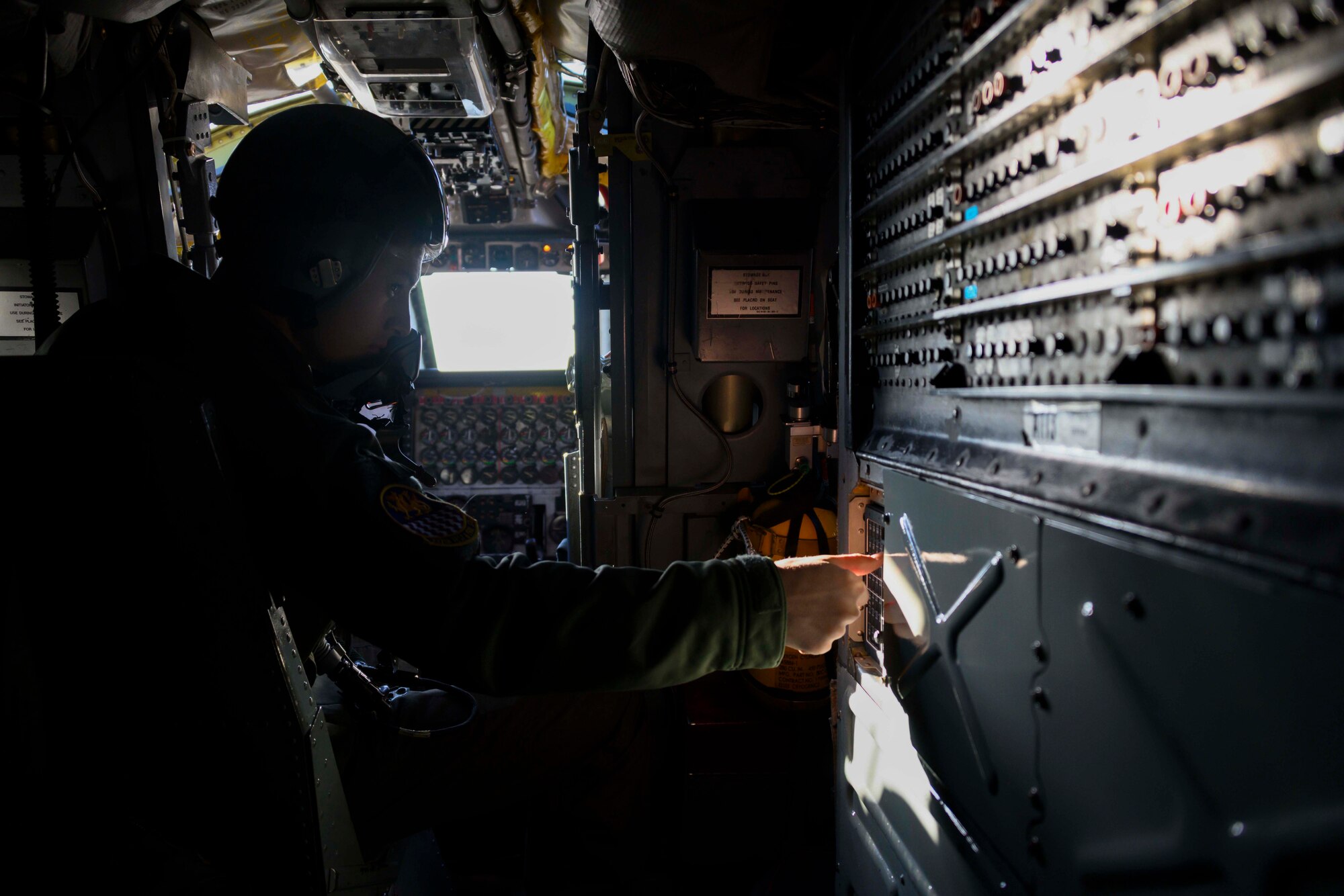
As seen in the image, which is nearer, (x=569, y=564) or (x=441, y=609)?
(x=441, y=609)

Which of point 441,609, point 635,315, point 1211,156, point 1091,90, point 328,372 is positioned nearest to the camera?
point 1211,156

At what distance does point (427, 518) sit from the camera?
4.57 ft

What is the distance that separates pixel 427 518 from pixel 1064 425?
1.08m

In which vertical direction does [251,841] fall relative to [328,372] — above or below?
below

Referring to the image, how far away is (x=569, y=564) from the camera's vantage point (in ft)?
4.92

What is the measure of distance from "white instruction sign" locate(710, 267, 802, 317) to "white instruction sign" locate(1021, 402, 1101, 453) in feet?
6.22

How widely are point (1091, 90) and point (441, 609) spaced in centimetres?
127

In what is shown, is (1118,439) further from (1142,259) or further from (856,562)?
(856,562)

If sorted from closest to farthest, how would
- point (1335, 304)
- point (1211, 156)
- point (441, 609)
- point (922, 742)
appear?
point (1335, 304), point (1211, 156), point (441, 609), point (922, 742)

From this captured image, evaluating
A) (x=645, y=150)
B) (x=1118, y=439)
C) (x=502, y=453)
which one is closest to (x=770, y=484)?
(x=645, y=150)

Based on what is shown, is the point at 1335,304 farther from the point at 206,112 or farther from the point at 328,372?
the point at 206,112

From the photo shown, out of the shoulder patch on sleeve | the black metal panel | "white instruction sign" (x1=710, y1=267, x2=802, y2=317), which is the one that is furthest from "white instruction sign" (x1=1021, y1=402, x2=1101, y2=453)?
"white instruction sign" (x1=710, y1=267, x2=802, y2=317)

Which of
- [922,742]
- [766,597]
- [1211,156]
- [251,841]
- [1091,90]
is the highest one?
[1091,90]

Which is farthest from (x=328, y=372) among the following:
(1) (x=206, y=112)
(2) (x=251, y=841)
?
(1) (x=206, y=112)
